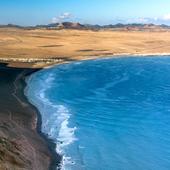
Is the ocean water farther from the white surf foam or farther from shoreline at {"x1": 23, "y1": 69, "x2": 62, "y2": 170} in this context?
shoreline at {"x1": 23, "y1": 69, "x2": 62, "y2": 170}

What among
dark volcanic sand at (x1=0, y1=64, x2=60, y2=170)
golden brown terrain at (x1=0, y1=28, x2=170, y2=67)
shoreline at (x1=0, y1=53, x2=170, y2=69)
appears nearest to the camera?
dark volcanic sand at (x1=0, y1=64, x2=60, y2=170)

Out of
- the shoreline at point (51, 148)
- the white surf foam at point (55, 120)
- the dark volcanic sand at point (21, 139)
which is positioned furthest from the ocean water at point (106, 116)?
the dark volcanic sand at point (21, 139)

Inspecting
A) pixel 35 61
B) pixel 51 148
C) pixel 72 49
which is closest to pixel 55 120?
pixel 51 148

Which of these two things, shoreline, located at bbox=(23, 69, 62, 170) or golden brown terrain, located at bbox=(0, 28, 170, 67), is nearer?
shoreline, located at bbox=(23, 69, 62, 170)

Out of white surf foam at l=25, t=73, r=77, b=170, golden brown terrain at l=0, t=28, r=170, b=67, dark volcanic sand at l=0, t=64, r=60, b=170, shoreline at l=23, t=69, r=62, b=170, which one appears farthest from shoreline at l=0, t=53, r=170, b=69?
shoreline at l=23, t=69, r=62, b=170

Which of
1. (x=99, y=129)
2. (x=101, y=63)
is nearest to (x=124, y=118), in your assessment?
(x=99, y=129)

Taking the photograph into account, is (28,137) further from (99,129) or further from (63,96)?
(63,96)
